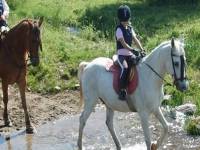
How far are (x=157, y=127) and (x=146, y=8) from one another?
15034 mm

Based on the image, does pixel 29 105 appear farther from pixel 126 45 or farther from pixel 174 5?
pixel 174 5

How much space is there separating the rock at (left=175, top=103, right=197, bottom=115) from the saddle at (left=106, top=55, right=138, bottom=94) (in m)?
3.03

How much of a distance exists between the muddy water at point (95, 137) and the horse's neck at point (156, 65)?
177 centimetres

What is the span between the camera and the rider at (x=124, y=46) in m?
9.91

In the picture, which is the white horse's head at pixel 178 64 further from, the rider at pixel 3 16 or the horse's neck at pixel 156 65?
the rider at pixel 3 16

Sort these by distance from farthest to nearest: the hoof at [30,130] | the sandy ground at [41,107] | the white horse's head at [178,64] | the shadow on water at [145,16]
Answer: the shadow on water at [145,16] < the sandy ground at [41,107] < the hoof at [30,130] < the white horse's head at [178,64]

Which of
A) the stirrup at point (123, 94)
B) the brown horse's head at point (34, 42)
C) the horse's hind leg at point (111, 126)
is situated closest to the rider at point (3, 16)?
the brown horse's head at point (34, 42)

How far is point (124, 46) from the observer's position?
9.96m

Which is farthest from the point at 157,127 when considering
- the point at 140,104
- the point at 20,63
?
the point at 20,63

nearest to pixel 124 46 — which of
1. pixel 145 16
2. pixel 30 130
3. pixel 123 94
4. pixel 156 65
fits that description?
pixel 156 65

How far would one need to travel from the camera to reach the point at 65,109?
13.5 metres

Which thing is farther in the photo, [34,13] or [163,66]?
[34,13]

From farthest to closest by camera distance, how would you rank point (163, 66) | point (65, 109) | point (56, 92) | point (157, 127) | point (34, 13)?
point (34, 13) → point (56, 92) → point (65, 109) → point (157, 127) → point (163, 66)

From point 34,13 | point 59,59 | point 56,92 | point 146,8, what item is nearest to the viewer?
point 56,92
